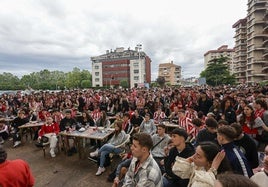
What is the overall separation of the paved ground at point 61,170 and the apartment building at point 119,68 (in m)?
64.8

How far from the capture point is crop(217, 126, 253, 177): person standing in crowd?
2.43m

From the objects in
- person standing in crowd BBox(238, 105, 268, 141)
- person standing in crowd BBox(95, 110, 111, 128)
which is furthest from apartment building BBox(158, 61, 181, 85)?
person standing in crowd BBox(238, 105, 268, 141)

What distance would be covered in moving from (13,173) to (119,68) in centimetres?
7513

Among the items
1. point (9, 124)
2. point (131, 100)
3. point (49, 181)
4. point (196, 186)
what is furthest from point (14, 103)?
point (196, 186)

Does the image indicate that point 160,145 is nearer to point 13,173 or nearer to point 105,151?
A: point 105,151

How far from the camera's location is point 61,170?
18.0 ft

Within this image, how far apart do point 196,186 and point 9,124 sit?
35.8 ft

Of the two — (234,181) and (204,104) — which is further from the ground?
(234,181)

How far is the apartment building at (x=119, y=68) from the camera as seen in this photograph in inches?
2912

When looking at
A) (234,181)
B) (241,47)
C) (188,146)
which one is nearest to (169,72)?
(241,47)

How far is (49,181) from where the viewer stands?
4.90 meters

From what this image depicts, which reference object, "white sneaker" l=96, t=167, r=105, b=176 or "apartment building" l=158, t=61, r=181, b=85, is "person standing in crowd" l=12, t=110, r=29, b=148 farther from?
"apartment building" l=158, t=61, r=181, b=85

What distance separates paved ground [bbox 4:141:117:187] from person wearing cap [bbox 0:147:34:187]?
7.84 feet

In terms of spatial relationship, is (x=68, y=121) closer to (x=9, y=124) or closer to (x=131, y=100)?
(x=9, y=124)
